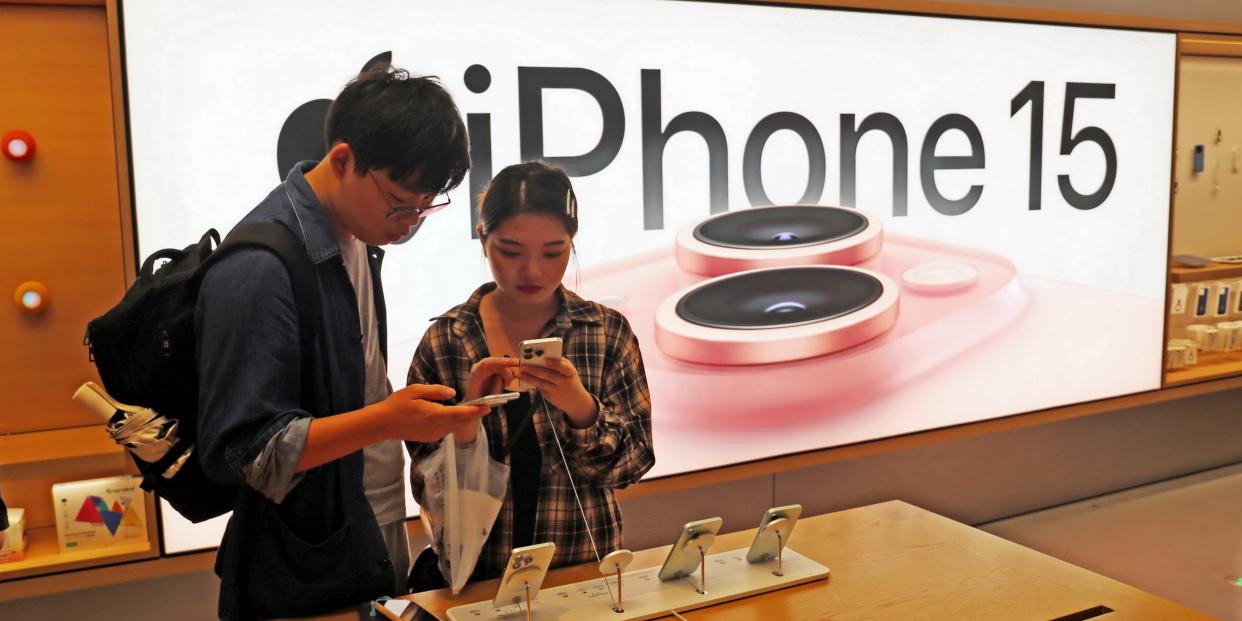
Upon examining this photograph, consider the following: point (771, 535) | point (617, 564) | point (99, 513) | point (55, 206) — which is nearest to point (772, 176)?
point (771, 535)

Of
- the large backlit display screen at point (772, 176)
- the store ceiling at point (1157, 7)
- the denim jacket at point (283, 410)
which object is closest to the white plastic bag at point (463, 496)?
the denim jacket at point (283, 410)

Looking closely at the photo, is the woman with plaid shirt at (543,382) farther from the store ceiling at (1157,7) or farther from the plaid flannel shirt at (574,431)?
the store ceiling at (1157,7)

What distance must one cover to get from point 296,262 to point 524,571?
0.64 m

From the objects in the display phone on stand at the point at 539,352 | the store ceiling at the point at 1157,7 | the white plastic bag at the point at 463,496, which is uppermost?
the store ceiling at the point at 1157,7

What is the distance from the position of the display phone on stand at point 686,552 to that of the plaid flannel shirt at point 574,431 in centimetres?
16

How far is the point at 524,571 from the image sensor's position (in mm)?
1677

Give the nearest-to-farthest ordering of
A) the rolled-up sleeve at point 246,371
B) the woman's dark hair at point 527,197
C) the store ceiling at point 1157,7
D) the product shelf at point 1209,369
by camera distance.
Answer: the rolled-up sleeve at point 246,371 < the woman's dark hair at point 527,197 < the store ceiling at point 1157,7 < the product shelf at point 1209,369

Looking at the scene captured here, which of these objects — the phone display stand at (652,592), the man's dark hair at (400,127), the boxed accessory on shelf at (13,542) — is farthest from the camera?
the boxed accessory on shelf at (13,542)

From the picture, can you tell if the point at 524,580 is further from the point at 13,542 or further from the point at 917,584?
the point at 13,542

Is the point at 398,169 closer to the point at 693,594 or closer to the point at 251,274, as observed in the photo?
the point at 251,274

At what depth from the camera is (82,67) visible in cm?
245

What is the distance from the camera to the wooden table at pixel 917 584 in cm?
176

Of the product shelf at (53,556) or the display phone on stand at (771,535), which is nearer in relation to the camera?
the display phone on stand at (771,535)

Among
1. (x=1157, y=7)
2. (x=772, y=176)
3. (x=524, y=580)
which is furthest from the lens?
(x=1157, y=7)
